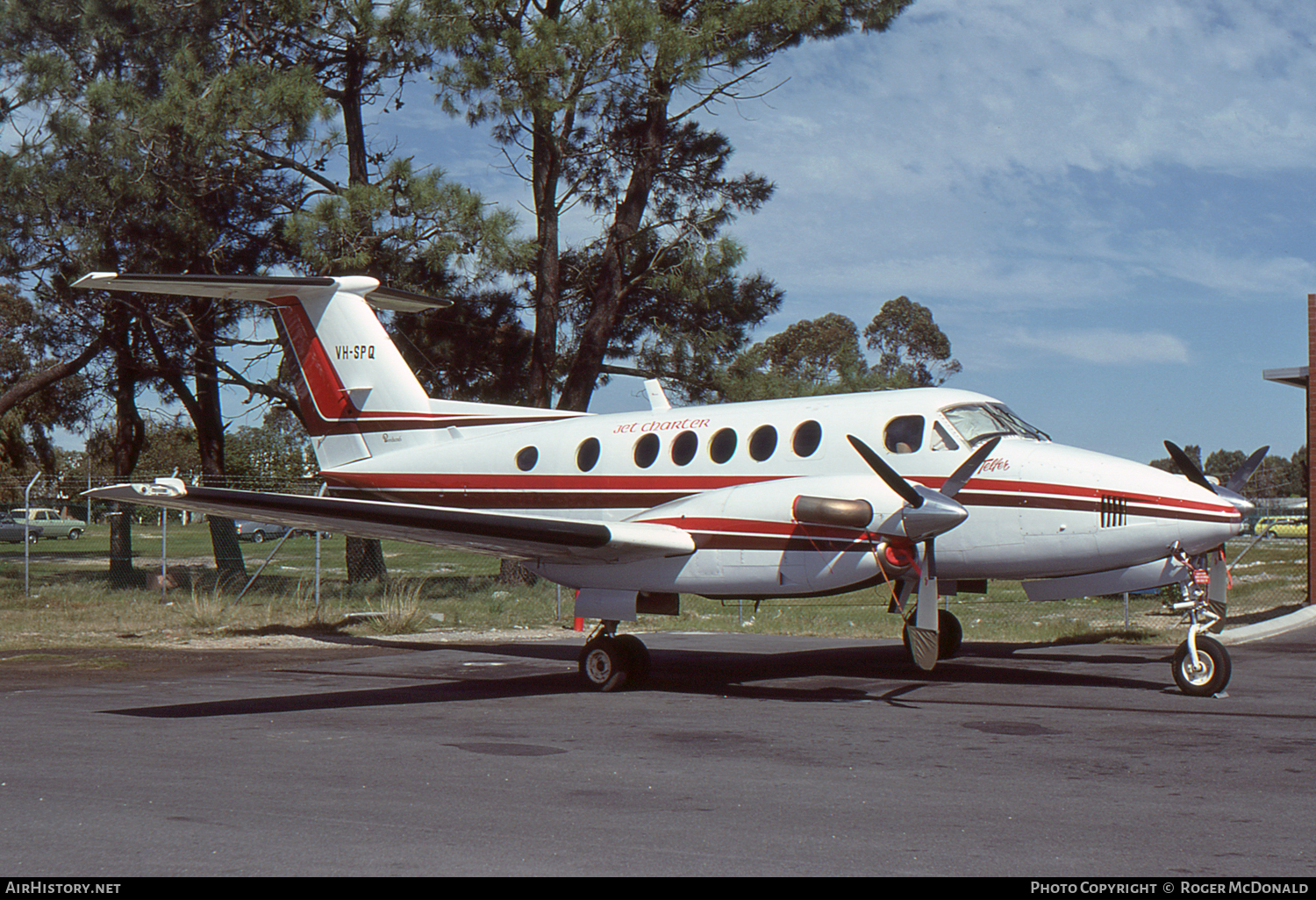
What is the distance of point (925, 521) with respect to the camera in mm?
10477

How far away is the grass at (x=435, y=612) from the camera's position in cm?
1786

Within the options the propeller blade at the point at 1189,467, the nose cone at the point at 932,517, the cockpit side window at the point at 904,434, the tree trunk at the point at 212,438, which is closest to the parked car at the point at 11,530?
the tree trunk at the point at 212,438

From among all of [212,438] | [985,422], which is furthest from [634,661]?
[212,438]

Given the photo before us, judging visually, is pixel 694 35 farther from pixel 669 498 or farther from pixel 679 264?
pixel 669 498

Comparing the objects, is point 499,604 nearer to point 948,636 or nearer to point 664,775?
point 948,636

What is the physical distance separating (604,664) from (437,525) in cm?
258

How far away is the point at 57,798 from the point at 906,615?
776 cm

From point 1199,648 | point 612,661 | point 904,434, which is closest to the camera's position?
point 1199,648

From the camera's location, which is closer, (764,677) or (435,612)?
(764,677)

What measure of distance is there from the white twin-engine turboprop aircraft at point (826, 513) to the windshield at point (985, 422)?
21mm

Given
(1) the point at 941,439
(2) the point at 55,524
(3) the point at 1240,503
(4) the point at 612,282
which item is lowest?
(2) the point at 55,524

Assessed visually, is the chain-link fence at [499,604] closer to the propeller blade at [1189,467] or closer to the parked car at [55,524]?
the propeller blade at [1189,467]

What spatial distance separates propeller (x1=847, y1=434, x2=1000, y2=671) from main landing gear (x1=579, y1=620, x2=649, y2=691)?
2996mm

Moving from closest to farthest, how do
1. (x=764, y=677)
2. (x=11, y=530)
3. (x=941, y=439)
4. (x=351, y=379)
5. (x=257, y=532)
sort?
(x=941, y=439) → (x=764, y=677) → (x=351, y=379) → (x=11, y=530) → (x=257, y=532)
